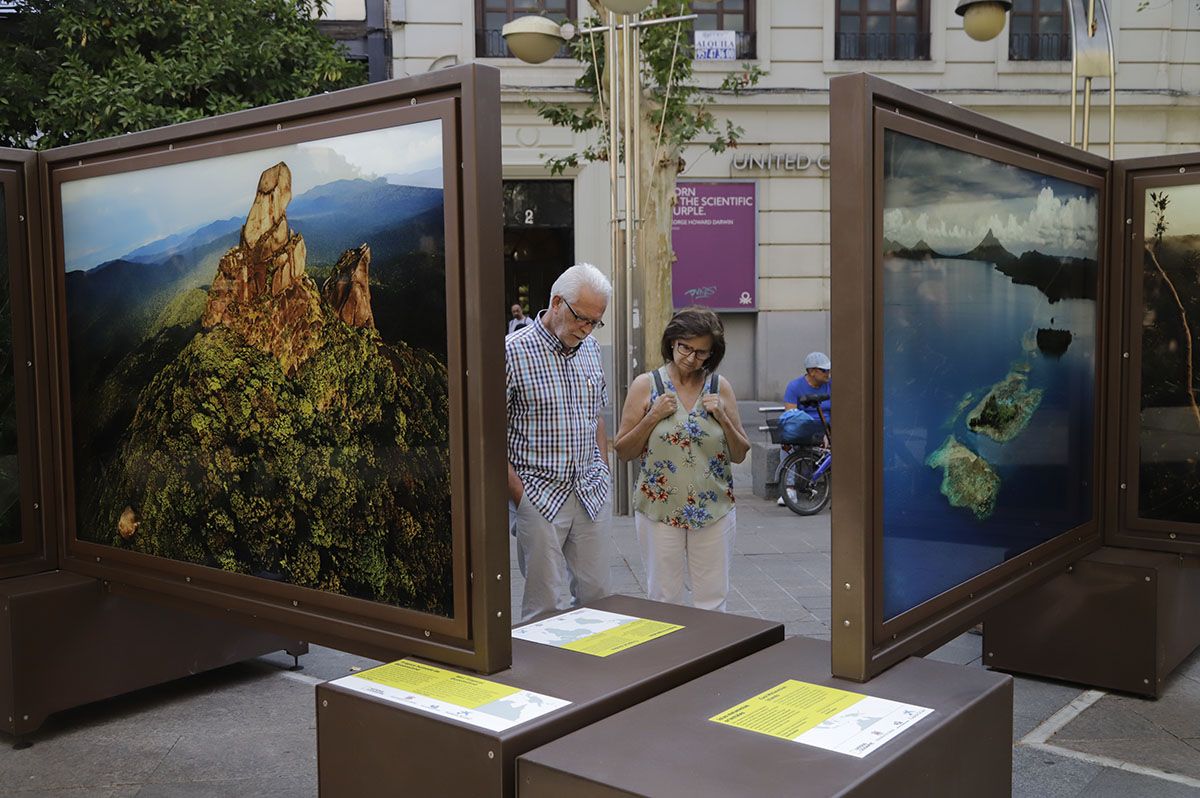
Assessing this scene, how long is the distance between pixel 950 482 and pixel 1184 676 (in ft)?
8.70

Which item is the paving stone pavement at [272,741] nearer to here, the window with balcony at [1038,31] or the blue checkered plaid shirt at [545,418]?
the blue checkered plaid shirt at [545,418]

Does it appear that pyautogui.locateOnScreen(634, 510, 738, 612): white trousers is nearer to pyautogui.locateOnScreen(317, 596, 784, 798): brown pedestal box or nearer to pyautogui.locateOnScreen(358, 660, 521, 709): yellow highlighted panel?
pyautogui.locateOnScreen(317, 596, 784, 798): brown pedestal box

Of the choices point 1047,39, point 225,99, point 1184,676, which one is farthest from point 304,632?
point 1047,39

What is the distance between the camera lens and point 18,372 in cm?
457

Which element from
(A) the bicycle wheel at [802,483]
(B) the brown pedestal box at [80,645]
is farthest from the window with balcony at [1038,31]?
(B) the brown pedestal box at [80,645]

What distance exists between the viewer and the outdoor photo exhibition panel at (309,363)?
3012 millimetres

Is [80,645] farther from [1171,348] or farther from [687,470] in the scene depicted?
[1171,348]

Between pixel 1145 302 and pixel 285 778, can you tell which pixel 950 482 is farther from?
pixel 285 778

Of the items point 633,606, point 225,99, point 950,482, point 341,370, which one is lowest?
point 633,606

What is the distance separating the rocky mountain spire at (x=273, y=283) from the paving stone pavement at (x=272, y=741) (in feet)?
5.63

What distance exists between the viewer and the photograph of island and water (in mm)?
3154

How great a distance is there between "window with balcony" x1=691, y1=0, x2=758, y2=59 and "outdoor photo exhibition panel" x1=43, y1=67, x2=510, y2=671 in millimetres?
15058

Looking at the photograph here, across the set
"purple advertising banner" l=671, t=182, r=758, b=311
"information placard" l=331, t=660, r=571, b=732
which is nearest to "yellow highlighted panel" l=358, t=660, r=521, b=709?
"information placard" l=331, t=660, r=571, b=732

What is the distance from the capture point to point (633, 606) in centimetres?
385
